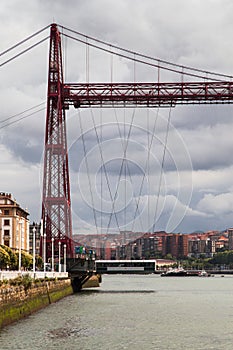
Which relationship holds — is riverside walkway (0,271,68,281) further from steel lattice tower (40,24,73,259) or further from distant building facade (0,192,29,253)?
distant building facade (0,192,29,253)

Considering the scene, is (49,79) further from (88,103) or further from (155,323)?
(155,323)

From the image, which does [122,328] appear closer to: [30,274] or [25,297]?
[25,297]

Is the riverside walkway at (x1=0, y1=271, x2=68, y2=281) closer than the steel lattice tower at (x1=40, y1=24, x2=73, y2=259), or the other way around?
the riverside walkway at (x1=0, y1=271, x2=68, y2=281)

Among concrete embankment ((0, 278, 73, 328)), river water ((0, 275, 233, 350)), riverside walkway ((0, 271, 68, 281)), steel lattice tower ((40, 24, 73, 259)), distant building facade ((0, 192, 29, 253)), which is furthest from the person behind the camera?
distant building facade ((0, 192, 29, 253))

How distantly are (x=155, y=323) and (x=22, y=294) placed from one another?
666 centimetres

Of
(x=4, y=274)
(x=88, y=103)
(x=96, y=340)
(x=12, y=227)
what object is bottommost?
(x=96, y=340)

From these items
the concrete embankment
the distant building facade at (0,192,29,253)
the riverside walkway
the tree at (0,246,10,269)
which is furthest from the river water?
the distant building facade at (0,192,29,253)

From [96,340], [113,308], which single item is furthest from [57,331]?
[113,308]

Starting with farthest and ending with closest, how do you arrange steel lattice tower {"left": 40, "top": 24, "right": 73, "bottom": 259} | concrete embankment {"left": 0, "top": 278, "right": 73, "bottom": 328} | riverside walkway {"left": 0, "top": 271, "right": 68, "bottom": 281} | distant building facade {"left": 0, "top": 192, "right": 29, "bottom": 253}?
distant building facade {"left": 0, "top": 192, "right": 29, "bottom": 253} < steel lattice tower {"left": 40, "top": 24, "right": 73, "bottom": 259} < riverside walkway {"left": 0, "top": 271, "right": 68, "bottom": 281} < concrete embankment {"left": 0, "top": 278, "right": 73, "bottom": 328}

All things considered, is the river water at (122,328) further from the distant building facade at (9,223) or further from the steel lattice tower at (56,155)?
the distant building facade at (9,223)

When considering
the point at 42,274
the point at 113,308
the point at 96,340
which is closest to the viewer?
the point at 96,340

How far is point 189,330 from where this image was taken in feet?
107

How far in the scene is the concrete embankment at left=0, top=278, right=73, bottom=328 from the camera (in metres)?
32.0

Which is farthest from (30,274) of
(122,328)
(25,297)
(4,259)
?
→ (4,259)
